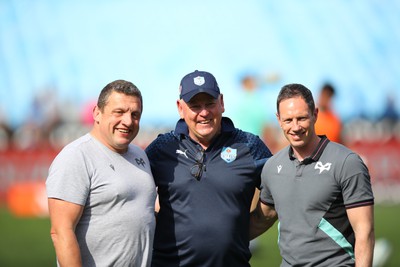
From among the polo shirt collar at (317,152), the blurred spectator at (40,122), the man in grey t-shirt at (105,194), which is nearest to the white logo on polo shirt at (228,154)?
the man in grey t-shirt at (105,194)

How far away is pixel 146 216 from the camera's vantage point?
19.4 feet

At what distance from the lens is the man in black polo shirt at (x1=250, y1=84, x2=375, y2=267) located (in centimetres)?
558

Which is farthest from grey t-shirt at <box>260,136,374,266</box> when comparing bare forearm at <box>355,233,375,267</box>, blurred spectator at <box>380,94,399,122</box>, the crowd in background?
blurred spectator at <box>380,94,399,122</box>

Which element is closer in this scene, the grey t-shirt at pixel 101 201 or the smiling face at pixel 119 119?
the grey t-shirt at pixel 101 201

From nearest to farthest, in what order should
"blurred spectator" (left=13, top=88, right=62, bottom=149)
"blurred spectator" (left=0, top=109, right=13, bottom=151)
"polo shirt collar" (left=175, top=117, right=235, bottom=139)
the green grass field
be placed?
"polo shirt collar" (left=175, top=117, right=235, bottom=139) → the green grass field → "blurred spectator" (left=13, top=88, right=62, bottom=149) → "blurred spectator" (left=0, top=109, right=13, bottom=151)

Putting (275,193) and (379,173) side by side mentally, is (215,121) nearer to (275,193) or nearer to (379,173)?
(275,193)

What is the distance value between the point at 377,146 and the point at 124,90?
604 inches

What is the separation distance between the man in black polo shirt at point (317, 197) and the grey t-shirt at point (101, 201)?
104 cm

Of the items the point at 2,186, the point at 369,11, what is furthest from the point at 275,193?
the point at 369,11

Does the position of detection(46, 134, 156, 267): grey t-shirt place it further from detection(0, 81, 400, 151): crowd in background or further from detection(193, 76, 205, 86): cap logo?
detection(0, 81, 400, 151): crowd in background

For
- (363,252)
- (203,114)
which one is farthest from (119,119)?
(363,252)

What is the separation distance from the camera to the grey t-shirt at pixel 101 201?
566 centimetres

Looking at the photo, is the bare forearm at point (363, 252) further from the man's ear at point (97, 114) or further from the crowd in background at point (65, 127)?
the crowd in background at point (65, 127)

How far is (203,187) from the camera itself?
6316mm
